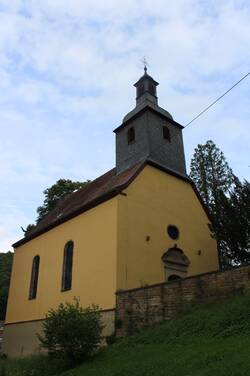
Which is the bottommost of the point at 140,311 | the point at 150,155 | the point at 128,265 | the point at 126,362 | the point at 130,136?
the point at 126,362

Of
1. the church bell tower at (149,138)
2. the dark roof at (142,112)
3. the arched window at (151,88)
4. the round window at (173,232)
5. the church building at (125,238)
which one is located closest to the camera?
the church building at (125,238)

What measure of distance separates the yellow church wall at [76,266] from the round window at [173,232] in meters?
3.51

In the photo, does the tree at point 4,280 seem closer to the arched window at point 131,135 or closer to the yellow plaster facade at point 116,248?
the yellow plaster facade at point 116,248

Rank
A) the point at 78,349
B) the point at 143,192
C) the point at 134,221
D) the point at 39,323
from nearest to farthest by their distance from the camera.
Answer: the point at 78,349
the point at 134,221
the point at 143,192
the point at 39,323

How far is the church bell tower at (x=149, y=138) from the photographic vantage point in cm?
2047

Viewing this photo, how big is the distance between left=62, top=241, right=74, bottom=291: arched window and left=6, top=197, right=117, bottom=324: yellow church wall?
0.90ft

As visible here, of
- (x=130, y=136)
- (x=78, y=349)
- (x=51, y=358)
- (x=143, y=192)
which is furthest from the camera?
(x=130, y=136)

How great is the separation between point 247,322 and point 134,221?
8380mm

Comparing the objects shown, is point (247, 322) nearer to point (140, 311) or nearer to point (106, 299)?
point (140, 311)

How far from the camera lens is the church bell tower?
67.2 ft

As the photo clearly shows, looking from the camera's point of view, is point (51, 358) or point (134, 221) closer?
point (51, 358)

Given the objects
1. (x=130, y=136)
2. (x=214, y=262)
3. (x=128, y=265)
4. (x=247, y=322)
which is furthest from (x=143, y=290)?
(x=130, y=136)

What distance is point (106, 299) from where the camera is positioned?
15.3m

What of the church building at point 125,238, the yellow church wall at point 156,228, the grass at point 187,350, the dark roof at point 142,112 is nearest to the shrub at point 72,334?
the grass at point 187,350
